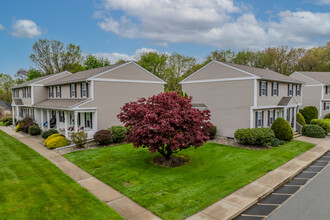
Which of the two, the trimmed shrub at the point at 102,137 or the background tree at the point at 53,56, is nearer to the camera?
the trimmed shrub at the point at 102,137

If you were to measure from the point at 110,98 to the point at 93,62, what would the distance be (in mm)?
32031

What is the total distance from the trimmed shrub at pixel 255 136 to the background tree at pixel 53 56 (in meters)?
42.9

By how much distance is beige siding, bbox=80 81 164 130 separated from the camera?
19828 mm

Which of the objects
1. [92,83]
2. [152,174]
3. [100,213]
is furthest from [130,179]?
[92,83]

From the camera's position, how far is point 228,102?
818 inches

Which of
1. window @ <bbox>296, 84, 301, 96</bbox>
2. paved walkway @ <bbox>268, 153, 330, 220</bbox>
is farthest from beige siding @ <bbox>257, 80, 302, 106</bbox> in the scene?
paved walkway @ <bbox>268, 153, 330, 220</bbox>

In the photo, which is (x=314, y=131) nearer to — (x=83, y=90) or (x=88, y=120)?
(x=88, y=120)

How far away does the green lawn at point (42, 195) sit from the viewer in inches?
301

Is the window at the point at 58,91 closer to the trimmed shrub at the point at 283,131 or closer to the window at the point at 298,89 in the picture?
the trimmed shrub at the point at 283,131

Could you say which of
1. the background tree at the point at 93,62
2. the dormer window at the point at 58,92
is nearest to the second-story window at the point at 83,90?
the dormer window at the point at 58,92

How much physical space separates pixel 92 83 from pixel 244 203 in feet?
51.3

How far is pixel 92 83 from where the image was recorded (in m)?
19.4

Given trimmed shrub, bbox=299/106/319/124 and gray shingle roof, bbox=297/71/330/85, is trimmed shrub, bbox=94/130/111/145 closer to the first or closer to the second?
trimmed shrub, bbox=299/106/319/124

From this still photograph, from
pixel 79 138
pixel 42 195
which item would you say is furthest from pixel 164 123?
pixel 79 138
